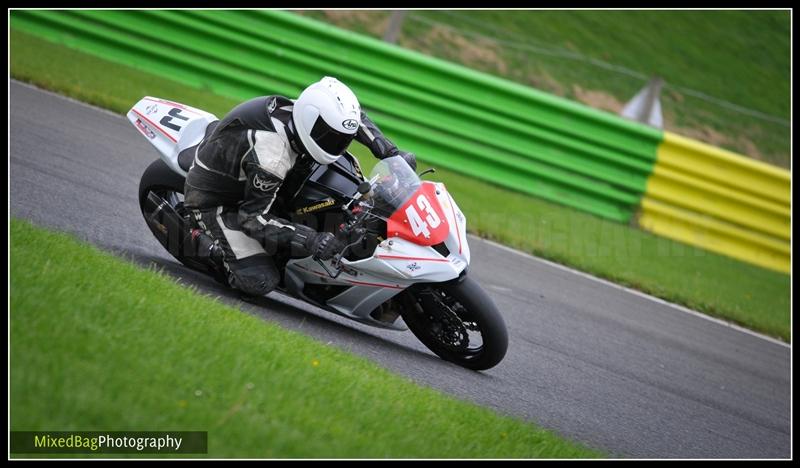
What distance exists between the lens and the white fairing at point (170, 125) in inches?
244

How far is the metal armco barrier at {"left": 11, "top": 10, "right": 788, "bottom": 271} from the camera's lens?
40.6ft

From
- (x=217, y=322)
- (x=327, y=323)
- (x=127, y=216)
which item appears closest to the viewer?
(x=217, y=322)

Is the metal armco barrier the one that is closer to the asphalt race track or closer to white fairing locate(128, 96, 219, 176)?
the asphalt race track

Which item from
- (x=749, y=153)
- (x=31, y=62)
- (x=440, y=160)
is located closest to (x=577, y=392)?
(x=440, y=160)

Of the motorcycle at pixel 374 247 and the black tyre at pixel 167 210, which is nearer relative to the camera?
the motorcycle at pixel 374 247

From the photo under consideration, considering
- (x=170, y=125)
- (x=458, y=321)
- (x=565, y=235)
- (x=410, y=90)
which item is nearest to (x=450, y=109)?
(x=410, y=90)

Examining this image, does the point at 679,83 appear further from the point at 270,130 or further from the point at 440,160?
the point at 270,130

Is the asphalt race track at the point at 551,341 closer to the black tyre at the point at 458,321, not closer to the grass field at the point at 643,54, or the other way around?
the black tyre at the point at 458,321

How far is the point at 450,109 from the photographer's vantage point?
40.5 ft

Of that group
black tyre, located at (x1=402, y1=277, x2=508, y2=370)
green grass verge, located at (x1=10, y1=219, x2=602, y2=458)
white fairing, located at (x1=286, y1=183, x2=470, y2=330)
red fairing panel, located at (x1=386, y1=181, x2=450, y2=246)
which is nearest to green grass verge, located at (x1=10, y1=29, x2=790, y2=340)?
black tyre, located at (x1=402, y1=277, x2=508, y2=370)

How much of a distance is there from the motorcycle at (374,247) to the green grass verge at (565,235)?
4.29 meters

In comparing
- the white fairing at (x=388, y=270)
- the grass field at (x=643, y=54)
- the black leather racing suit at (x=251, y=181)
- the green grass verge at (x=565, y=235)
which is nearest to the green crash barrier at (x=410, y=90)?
the green grass verge at (x=565, y=235)
